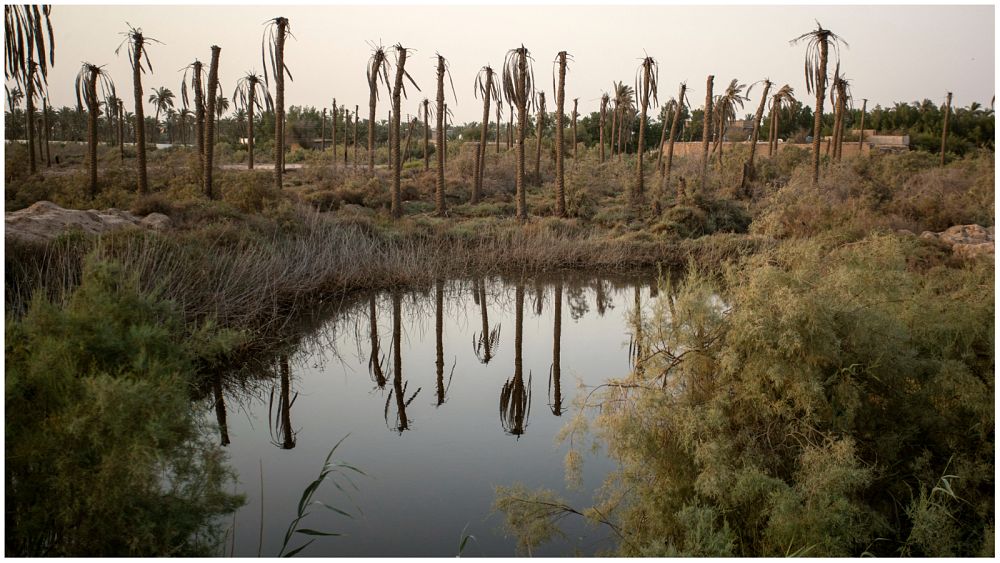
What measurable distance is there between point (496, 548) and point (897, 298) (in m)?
2.92

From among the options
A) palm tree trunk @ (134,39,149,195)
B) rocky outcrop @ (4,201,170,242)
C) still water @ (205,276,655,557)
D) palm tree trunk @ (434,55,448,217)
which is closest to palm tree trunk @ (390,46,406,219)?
palm tree trunk @ (434,55,448,217)

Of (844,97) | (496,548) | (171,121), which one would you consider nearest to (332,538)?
(496,548)

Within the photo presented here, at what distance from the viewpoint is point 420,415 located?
7.45 m

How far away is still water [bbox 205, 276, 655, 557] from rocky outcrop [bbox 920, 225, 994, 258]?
275 inches

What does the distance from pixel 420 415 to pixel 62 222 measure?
7057 millimetres

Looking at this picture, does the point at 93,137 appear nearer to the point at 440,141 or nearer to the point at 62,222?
the point at 440,141

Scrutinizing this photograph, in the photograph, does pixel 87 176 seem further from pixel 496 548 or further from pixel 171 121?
pixel 171 121

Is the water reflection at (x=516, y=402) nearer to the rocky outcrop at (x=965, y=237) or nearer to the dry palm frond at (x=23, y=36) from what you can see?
the dry palm frond at (x=23, y=36)

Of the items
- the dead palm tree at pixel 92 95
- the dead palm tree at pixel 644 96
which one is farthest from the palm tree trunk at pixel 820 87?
the dead palm tree at pixel 92 95

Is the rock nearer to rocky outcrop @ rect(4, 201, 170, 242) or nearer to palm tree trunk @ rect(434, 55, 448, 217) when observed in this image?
rocky outcrop @ rect(4, 201, 170, 242)

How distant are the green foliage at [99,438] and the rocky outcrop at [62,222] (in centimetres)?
677

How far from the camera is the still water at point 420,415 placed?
202 inches

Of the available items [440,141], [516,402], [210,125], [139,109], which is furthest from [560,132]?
[516,402]

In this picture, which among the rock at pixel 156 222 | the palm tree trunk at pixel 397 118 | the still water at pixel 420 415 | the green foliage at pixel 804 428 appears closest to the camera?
the green foliage at pixel 804 428
